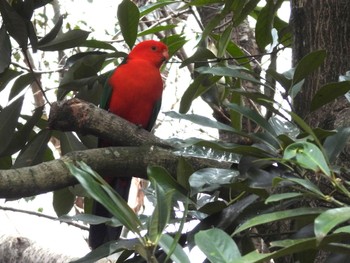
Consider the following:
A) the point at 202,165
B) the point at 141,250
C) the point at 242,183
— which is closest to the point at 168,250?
the point at 141,250

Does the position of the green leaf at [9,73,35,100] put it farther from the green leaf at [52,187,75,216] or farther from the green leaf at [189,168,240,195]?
the green leaf at [189,168,240,195]

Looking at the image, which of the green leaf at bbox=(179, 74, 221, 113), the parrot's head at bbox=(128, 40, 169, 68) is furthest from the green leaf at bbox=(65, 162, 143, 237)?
the parrot's head at bbox=(128, 40, 169, 68)

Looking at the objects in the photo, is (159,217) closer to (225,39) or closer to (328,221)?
(328,221)

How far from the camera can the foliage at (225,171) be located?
46.6 inches

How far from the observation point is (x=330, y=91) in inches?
63.8

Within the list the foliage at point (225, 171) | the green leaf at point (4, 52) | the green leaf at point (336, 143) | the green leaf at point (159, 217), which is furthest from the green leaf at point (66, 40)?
the green leaf at point (159, 217)

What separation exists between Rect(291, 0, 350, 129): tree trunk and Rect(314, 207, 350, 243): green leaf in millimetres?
923

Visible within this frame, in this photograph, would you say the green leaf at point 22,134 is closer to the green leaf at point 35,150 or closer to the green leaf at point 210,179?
the green leaf at point 35,150

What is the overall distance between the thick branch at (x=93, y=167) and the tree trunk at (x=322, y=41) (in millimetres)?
311

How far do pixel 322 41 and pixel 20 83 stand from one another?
115 cm

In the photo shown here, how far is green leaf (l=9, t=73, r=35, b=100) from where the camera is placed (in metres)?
2.60

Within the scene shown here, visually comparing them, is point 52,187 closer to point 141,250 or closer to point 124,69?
point 141,250

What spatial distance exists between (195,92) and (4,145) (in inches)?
27.4

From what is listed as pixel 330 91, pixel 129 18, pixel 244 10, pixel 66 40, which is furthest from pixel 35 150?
pixel 330 91
